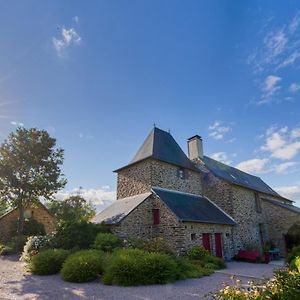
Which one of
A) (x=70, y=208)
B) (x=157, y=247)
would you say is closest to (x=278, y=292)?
(x=157, y=247)

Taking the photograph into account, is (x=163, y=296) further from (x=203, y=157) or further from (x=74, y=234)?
(x=203, y=157)

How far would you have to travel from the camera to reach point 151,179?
54.9 feet

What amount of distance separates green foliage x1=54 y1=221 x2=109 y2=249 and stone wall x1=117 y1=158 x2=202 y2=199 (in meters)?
4.63

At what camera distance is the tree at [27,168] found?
19.1 metres

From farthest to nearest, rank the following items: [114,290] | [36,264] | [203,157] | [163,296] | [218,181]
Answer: [203,157] → [218,181] → [36,264] → [114,290] → [163,296]

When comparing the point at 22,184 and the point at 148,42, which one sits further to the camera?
the point at 22,184

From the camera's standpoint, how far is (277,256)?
19.0 metres

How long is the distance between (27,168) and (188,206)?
41.2 feet

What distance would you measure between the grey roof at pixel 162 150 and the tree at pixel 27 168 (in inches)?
263

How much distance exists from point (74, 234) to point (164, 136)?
418 inches

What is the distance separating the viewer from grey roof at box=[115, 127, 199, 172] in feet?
58.4

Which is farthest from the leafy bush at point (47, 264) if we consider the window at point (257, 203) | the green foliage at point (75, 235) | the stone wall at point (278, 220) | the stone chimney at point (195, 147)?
the stone wall at point (278, 220)

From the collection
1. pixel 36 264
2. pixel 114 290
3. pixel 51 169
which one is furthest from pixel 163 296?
pixel 51 169

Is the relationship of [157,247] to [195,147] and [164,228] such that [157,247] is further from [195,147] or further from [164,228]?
[195,147]
